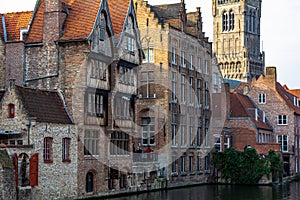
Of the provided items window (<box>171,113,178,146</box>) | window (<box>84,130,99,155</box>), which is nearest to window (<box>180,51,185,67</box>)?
window (<box>171,113,178,146</box>)

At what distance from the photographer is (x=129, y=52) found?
43.4 meters

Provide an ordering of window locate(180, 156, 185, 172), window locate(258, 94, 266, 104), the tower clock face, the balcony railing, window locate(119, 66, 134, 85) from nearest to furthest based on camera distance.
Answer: window locate(119, 66, 134, 85) → the balcony railing → window locate(180, 156, 185, 172) → window locate(258, 94, 266, 104) → the tower clock face

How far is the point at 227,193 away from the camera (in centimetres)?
4634

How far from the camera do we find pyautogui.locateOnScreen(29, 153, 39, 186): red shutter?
3356cm

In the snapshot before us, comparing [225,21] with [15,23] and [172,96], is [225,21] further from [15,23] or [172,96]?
[15,23]

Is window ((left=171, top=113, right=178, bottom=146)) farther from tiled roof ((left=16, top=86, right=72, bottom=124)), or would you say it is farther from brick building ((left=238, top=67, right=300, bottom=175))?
brick building ((left=238, top=67, right=300, bottom=175))

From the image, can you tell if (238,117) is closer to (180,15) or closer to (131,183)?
(180,15)

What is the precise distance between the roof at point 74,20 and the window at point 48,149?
7.10 metres

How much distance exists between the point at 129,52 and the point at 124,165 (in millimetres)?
7872

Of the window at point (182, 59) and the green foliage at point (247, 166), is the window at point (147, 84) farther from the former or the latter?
the green foliage at point (247, 166)

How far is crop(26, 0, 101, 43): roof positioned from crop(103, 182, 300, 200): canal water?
1096cm

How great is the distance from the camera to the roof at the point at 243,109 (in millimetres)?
62438

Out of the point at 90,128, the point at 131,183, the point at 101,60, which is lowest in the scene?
the point at 131,183

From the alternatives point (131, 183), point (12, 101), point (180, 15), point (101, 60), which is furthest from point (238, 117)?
point (12, 101)
